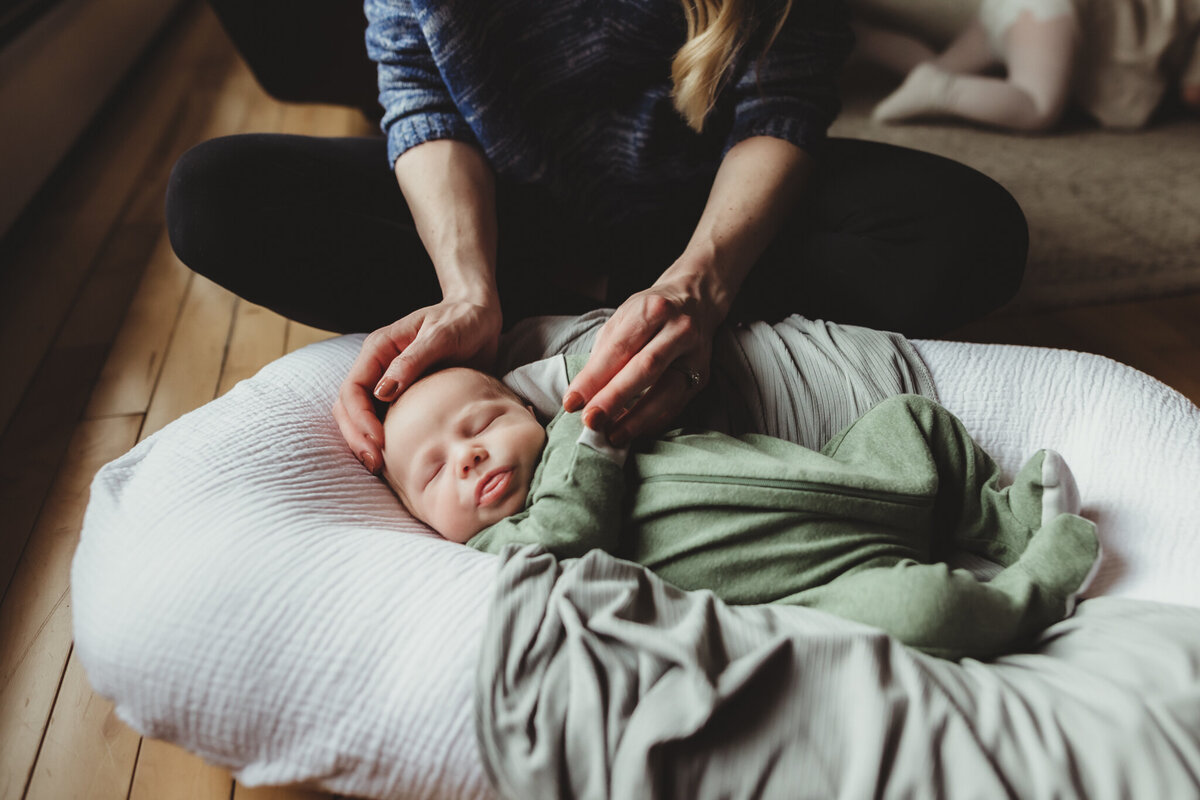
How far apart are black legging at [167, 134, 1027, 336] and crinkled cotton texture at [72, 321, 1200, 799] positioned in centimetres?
22

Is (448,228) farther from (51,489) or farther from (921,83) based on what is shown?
(921,83)

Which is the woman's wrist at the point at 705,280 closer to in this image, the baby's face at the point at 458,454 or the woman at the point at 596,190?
the woman at the point at 596,190

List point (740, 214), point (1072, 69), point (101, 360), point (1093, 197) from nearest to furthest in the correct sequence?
point (740, 214)
point (101, 360)
point (1093, 197)
point (1072, 69)

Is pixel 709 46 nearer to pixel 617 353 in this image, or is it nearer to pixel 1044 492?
pixel 617 353

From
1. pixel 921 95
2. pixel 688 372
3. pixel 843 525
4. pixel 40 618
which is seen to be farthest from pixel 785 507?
pixel 921 95

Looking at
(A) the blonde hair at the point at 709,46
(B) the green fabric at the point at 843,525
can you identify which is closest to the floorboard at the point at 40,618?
(B) the green fabric at the point at 843,525

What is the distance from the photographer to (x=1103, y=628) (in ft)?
1.86

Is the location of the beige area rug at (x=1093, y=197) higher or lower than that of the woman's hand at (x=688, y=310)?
lower

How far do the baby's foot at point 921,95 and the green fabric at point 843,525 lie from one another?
52.4 inches

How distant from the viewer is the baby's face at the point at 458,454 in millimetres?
697

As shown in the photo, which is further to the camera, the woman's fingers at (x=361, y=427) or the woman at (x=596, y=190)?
the woman at (x=596, y=190)

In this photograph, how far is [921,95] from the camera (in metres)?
1.77

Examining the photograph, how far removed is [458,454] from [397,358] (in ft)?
0.38

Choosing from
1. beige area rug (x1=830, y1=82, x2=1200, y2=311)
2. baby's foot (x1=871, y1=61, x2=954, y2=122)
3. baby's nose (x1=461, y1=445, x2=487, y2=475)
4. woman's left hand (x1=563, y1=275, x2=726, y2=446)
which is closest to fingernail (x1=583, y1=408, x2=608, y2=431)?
woman's left hand (x1=563, y1=275, x2=726, y2=446)
